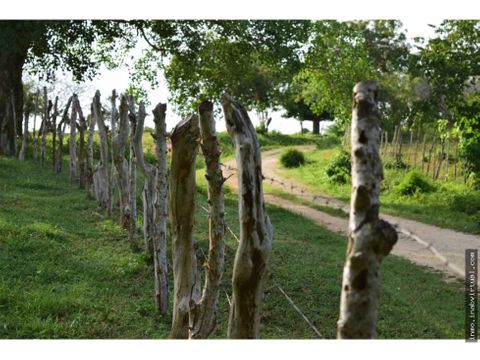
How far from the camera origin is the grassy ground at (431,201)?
28.6 feet

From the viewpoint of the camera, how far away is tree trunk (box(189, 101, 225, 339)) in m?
3.72

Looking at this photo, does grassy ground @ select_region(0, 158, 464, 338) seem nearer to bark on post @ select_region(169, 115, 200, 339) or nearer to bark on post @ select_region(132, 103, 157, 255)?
bark on post @ select_region(132, 103, 157, 255)

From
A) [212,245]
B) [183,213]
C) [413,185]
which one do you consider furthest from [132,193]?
[413,185]

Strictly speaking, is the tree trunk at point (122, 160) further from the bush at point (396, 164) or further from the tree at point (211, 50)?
the bush at point (396, 164)

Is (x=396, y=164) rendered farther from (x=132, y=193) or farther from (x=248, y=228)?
(x=248, y=228)

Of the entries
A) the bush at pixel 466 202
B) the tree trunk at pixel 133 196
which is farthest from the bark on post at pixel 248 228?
the bush at pixel 466 202

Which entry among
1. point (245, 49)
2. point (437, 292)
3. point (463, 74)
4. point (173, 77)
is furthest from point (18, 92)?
point (437, 292)

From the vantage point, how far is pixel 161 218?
5.14 metres

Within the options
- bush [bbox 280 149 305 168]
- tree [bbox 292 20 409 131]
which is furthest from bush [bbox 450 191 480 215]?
bush [bbox 280 149 305 168]

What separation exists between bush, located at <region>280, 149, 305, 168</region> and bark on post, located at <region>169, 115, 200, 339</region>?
1159 centimetres

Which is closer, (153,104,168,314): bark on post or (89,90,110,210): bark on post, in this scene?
(153,104,168,314): bark on post

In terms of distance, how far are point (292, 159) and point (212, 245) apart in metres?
11.9

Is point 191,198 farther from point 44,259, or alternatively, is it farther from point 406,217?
point 406,217
